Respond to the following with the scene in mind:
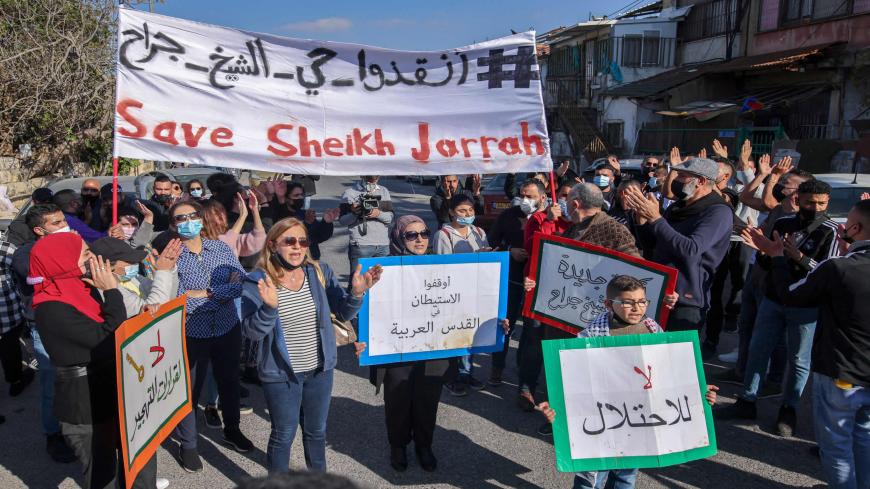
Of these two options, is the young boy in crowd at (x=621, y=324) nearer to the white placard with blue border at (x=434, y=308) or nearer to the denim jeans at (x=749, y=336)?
the white placard with blue border at (x=434, y=308)

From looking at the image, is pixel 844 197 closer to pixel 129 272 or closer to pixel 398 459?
pixel 398 459

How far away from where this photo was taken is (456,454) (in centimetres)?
462

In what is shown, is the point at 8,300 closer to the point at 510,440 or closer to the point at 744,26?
the point at 510,440

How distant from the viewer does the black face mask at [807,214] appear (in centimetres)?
471

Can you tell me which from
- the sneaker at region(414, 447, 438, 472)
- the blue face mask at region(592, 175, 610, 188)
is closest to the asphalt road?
the sneaker at region(414, 447, 438, 472)

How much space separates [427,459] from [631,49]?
27.3 m

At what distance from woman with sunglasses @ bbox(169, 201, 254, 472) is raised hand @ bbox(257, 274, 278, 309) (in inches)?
38.5

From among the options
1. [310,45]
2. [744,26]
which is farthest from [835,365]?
[744,26]

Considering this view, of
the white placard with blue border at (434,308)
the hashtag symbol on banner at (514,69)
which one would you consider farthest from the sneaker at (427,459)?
the hashtag symbol on banner at (514,69)

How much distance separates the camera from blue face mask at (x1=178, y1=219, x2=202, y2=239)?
4364 millimetres

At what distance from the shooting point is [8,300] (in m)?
5.06

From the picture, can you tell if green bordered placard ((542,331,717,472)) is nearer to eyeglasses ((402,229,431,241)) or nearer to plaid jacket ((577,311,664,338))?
plaid jacket ((577,311,664,338))

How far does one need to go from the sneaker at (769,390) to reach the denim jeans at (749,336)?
0.13 feet

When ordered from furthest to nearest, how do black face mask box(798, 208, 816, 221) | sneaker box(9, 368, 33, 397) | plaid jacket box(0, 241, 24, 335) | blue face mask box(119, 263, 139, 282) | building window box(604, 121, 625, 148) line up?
building window box(604, 121, 625, 148) → sneaker box(9, 368, 33, 397) → plaid jacket box(0, 241, 24, 335) → black face mask box(798, 208, 816, 221) → blue face mask box(119, 263, 139, 282)
